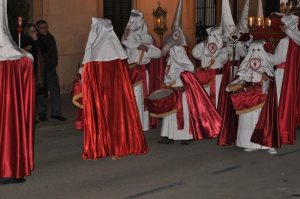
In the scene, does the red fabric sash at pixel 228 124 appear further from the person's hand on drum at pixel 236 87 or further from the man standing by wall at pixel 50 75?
the man standing by wall at pixel 50 75

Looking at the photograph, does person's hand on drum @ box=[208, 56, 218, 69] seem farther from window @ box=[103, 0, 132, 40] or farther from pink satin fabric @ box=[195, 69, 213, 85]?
window @ box=[103, 0, 132, 40]

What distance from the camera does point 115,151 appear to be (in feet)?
43.1

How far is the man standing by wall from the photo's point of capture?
17250mm

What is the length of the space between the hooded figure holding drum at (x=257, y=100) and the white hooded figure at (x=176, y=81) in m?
0.91

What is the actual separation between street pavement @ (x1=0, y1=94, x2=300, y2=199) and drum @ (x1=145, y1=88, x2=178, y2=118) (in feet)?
1.68

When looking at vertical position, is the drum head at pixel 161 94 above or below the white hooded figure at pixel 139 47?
below

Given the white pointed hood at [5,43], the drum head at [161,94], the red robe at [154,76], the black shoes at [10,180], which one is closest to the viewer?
the white pointed hood at [5,43]

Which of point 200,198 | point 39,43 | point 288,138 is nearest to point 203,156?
point 288,138

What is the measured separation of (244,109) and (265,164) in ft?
4.10

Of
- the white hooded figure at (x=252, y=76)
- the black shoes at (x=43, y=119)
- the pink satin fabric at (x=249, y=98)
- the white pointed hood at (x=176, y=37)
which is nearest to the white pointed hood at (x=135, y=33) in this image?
the white pointed hood at (x=176, y=37)

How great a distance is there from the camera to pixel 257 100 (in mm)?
14062

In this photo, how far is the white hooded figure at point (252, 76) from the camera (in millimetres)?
14008

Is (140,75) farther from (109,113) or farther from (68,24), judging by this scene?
(68,24)

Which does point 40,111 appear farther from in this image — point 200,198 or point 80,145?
point 200,198
